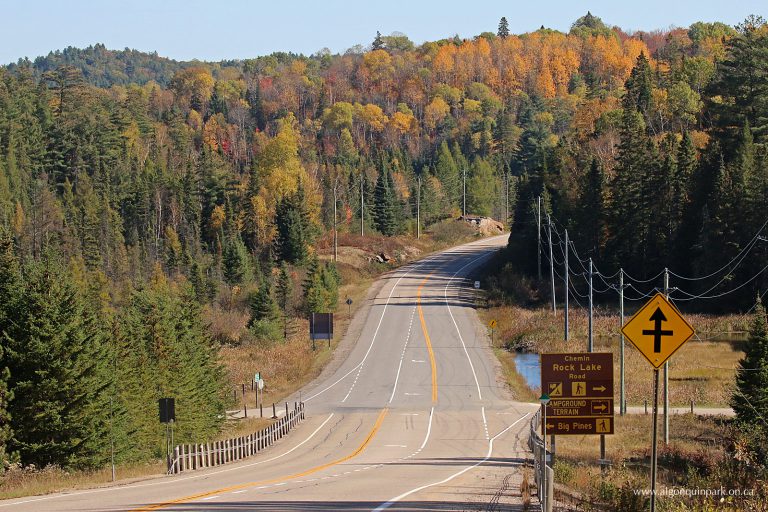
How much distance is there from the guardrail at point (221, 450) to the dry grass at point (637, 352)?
22514 millimetres

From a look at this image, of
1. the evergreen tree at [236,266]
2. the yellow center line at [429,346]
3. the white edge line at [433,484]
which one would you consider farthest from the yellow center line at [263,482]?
the evergreen tree at [236,266]

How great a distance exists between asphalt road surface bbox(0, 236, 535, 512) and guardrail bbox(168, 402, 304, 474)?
56cm

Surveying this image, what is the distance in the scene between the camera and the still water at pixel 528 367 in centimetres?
6684

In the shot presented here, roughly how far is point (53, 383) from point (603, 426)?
1837cm

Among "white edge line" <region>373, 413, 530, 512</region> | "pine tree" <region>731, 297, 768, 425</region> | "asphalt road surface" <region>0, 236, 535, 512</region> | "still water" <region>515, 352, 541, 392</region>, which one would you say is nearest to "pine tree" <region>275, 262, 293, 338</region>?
"asphalt road surface" <region>0, 236, 535, 512</region>

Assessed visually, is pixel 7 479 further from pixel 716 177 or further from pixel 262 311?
pixel 716 177

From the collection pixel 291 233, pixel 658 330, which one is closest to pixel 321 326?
pixel 291 233

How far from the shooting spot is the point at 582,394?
89.8 ft

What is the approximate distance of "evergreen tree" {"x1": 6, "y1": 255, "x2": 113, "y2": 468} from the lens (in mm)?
34125

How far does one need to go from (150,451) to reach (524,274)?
63.6 metres

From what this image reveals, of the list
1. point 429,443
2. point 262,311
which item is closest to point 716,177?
point 262,311

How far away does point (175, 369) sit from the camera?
44.7m

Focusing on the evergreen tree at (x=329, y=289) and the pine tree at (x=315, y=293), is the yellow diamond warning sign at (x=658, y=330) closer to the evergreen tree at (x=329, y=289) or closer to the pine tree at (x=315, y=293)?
the pine tree at (x=315, y=293)

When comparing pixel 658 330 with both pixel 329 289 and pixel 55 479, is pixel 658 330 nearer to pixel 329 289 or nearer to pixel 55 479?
pixel 55 479
